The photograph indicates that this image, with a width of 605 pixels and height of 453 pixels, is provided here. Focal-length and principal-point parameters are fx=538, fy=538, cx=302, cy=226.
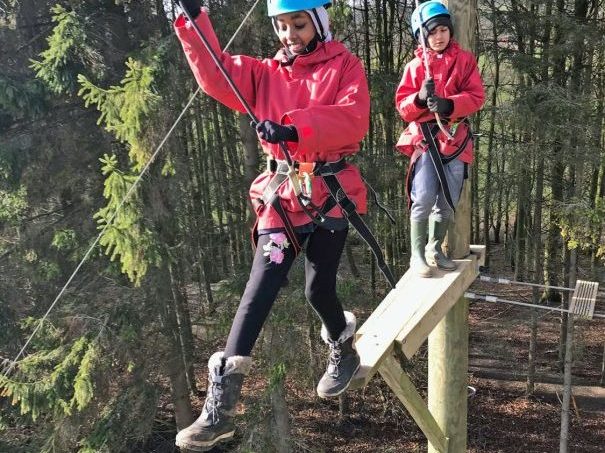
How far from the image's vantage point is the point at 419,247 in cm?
350

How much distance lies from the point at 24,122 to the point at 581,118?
800 cm

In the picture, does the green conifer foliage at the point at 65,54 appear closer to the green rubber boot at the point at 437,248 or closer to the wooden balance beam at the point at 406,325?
the green rubber boot at the point at 437,248

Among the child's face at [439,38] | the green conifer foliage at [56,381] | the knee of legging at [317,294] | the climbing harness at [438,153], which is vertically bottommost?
the green conifer foliage at [56,381]

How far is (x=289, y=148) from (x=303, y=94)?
0.24 meters

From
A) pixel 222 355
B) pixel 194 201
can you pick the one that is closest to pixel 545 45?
pixel 194 201

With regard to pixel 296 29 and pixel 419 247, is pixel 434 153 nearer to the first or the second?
pixel 419 247

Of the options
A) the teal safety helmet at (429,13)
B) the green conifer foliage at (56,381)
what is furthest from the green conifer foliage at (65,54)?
the teal safety helmet at (429,13)

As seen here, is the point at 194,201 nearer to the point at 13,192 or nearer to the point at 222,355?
the point at 13,192

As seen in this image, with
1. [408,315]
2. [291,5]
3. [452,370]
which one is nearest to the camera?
[291,5]

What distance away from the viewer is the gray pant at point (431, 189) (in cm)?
336

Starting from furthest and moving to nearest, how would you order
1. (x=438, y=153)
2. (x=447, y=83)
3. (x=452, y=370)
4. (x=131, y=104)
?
(x=131, y=104), (x=452, y=370), (x=438, y=153), (x=447, y=83)

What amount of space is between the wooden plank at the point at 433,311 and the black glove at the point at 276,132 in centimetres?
142

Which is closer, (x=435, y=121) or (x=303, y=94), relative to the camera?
(x=303, y=94)

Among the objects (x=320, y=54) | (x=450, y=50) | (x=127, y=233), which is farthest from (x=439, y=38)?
(x=127, y=233)
